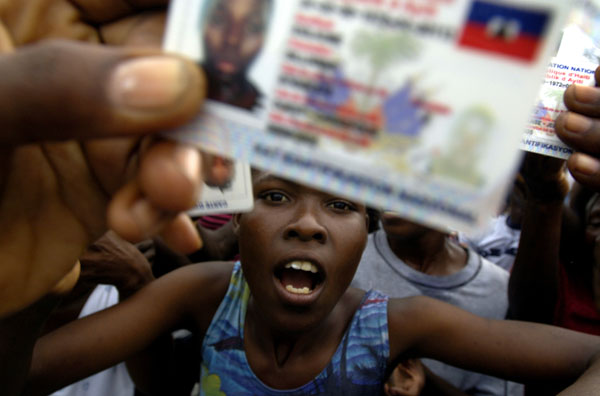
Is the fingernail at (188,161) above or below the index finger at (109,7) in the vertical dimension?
below

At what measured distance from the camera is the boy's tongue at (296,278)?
1206 millimetres

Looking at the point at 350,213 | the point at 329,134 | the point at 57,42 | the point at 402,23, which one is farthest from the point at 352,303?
the point at 57,42

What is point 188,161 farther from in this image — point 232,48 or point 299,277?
point 299,277

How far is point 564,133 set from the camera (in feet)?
3.03

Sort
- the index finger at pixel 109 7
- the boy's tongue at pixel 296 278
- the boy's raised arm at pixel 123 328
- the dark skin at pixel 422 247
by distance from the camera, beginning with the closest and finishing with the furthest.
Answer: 1. the index finger at pixel 109 7
2. the boy's raised arm at pixel 123 328
3. the boy's tongue at pixel 296 278
4. the dark skin at pixel 422 247

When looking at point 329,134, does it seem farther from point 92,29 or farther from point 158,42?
point 92,29

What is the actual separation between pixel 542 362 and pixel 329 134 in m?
0.94

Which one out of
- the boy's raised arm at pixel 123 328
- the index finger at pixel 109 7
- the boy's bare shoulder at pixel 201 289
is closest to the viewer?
the index finger at pixel 109 7

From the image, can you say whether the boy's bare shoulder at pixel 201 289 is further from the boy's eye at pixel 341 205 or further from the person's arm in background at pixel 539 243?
the person's arm in background at pixel 539 243

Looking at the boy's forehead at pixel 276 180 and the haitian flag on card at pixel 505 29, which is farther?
the boy's forehead at pixel 276 180

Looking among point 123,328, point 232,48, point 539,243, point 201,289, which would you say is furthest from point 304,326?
point 539,243

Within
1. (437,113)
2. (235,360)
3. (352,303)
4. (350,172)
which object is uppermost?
(437,113)

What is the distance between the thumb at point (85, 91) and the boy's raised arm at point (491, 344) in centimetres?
96

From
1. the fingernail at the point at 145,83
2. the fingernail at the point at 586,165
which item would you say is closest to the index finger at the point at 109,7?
the fingernail at the point at 145,83
